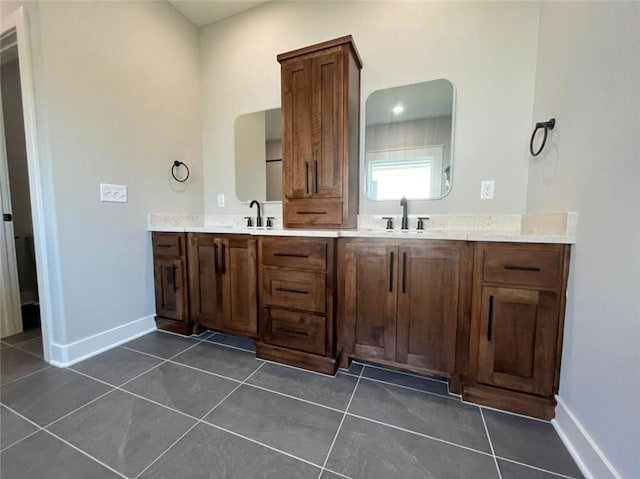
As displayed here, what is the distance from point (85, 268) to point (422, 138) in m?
2.55

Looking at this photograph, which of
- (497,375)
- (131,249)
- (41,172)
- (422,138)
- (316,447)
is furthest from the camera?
(131,249)

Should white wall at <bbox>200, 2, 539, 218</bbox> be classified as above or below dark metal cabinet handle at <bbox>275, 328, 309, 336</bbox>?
above

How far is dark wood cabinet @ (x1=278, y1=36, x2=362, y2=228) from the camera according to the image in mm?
1762

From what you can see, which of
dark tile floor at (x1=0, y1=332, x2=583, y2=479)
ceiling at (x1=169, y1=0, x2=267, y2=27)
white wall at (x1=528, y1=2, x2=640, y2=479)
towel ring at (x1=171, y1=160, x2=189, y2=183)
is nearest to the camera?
white wall at (x1=528, y1=2, x2=640, y2=479)

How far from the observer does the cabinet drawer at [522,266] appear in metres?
1.21

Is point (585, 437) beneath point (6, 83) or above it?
beneath

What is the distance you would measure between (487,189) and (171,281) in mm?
2515

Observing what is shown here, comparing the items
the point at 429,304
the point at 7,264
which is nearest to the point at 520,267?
the point at 429,304

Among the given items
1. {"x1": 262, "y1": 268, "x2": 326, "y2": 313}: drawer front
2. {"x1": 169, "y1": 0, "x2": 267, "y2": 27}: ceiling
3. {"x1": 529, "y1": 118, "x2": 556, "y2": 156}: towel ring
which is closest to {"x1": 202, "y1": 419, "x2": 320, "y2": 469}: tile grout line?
{"x1": 262, "y1": 268, "x2": 326, "y2": 313}: drawer front

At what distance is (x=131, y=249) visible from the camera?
2094mm

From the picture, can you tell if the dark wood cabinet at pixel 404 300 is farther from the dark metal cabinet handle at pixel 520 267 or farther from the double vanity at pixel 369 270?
the dark metal cabinet handle at pixel 520 267

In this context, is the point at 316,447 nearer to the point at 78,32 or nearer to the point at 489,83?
the point at 489,83

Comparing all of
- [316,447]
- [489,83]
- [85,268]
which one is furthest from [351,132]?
[85,268]

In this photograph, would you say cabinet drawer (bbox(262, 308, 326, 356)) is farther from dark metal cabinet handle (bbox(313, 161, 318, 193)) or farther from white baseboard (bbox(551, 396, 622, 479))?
white baseboard (bbox(551, 396, 622, 479))
